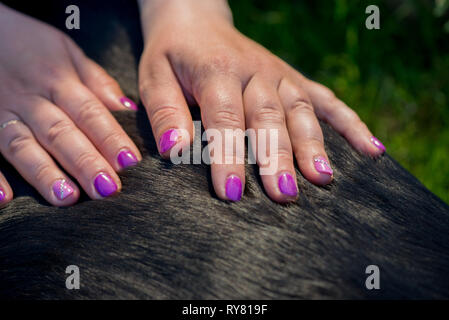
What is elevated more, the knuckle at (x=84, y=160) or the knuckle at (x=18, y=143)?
the knuckle at (x=18, y=143)

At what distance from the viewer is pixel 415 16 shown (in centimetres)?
265

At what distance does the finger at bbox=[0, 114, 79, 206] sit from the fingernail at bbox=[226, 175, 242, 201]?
0.41m

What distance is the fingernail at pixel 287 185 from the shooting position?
1.06 meters

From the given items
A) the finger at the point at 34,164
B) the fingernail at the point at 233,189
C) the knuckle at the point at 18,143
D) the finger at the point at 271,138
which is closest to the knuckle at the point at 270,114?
the finger at the point at 271,138

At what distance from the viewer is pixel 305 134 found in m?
1.25

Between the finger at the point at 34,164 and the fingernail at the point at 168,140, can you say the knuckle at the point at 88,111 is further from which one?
the fingernail at the point at 168,140

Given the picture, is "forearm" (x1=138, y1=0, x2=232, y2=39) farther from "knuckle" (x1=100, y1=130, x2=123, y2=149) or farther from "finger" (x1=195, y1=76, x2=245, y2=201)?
"knuckle" (x1=100, y1=130, x2=123, y2=149)

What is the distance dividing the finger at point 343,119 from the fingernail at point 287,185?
0.34 meters

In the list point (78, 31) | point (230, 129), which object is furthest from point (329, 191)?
point (78, 31)

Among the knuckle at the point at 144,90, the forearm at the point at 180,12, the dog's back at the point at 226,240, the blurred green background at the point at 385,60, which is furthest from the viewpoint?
the blurred green background at the point at 385,60

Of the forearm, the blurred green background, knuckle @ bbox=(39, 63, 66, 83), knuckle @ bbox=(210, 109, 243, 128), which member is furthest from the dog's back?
the blurred green background

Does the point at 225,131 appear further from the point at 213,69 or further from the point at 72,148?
the point at 72,148

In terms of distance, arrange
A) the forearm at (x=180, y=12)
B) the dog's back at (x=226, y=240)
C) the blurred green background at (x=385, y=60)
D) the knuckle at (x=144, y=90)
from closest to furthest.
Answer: the dog's back at (x=226, y=240)
the knuckle at (x=144, y=90)
the forearm at (x=180, y=12)
the blurred green background at (x=385, y=60)

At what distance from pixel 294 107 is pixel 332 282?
1.95 feet
